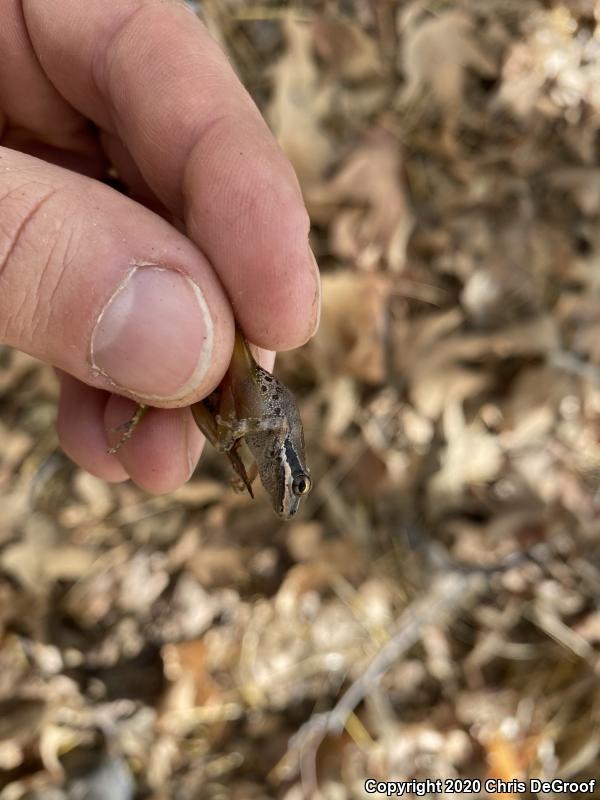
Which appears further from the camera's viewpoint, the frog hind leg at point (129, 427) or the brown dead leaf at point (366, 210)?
the brown dead leaf at point (366, 210)

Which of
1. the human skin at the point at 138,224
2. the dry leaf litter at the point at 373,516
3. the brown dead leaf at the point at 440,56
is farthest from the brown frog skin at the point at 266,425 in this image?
the brown dead leaf at the point at 440,56

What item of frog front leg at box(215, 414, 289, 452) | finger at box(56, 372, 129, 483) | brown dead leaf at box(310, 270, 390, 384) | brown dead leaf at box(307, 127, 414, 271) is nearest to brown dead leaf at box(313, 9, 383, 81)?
brown dead leaf at box(307, 127, 414, 271)

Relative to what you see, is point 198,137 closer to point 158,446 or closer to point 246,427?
point 246,427

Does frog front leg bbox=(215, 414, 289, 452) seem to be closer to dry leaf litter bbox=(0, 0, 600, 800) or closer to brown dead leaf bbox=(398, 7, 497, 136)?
dry leaf litter bbox=(0, 0, 600, 800)

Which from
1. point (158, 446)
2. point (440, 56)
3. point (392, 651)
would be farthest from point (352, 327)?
point (440, 56)

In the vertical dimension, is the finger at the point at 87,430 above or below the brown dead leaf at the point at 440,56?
below

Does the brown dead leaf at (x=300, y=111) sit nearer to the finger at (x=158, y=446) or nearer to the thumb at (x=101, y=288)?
the finger at (x=158, y=446)

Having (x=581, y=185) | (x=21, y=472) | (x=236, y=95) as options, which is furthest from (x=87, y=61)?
(x=581, y=185)
